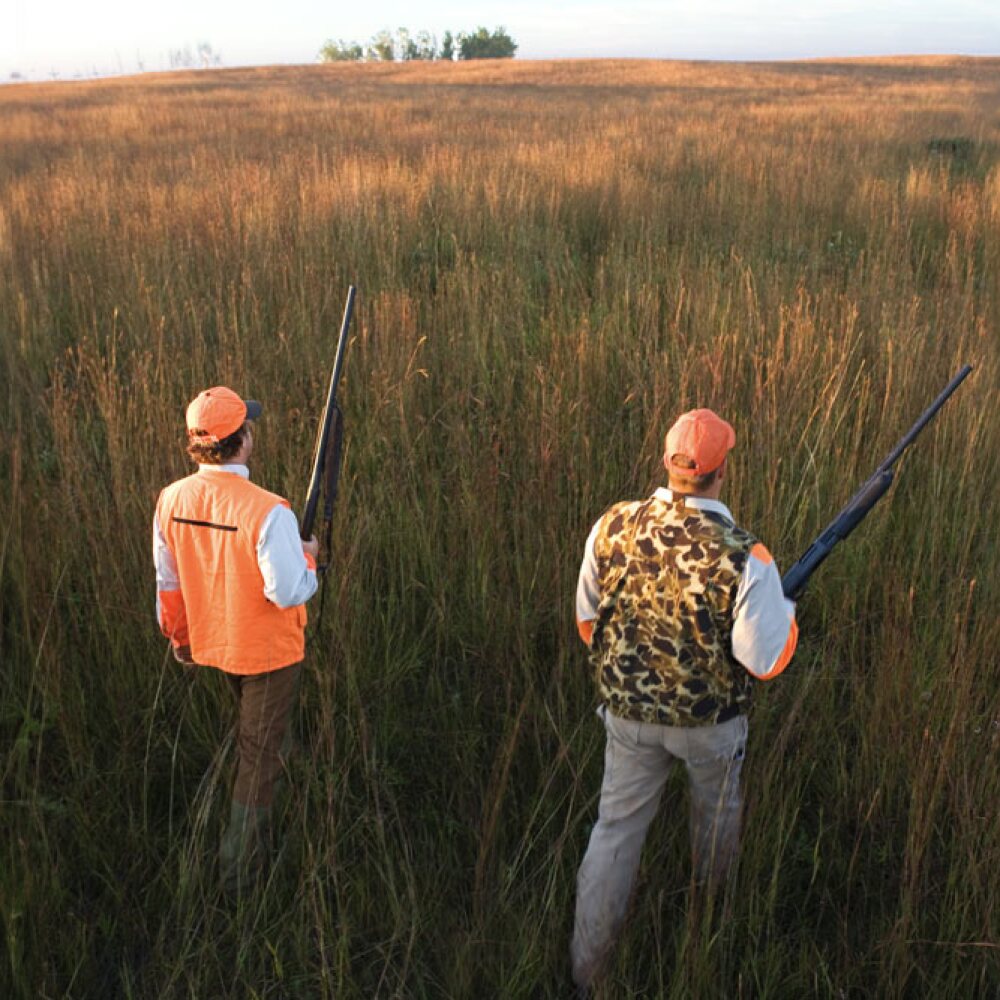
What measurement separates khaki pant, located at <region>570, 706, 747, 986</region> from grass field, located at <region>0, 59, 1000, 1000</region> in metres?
0.09

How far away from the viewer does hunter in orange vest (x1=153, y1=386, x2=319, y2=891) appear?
194 cm

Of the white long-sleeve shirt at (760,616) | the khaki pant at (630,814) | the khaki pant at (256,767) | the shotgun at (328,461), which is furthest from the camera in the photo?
the khaki pant at (256,767)

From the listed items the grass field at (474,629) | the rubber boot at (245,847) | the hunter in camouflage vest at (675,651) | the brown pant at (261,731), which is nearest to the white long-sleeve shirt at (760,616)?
the hunter in camouflage vest at (675,651)

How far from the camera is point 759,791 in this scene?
2.15 metres

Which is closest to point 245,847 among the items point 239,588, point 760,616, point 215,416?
point 239,588

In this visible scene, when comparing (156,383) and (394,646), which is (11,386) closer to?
(156,383)

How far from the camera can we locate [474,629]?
2818 millimetres

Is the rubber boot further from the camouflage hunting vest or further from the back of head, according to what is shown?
the back of head

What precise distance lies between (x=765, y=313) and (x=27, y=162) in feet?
31.6

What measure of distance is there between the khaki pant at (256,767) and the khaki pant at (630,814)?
761 millimetres

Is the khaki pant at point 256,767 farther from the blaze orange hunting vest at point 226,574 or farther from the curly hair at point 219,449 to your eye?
the curly hair at point 219,449

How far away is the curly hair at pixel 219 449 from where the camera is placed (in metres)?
1.96

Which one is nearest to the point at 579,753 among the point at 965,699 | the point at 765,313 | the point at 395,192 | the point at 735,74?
the point at 965,699

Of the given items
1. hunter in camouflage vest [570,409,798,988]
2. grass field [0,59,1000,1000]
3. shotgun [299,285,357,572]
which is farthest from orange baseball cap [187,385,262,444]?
hunter in camouflage vest [570,409,798,988]
